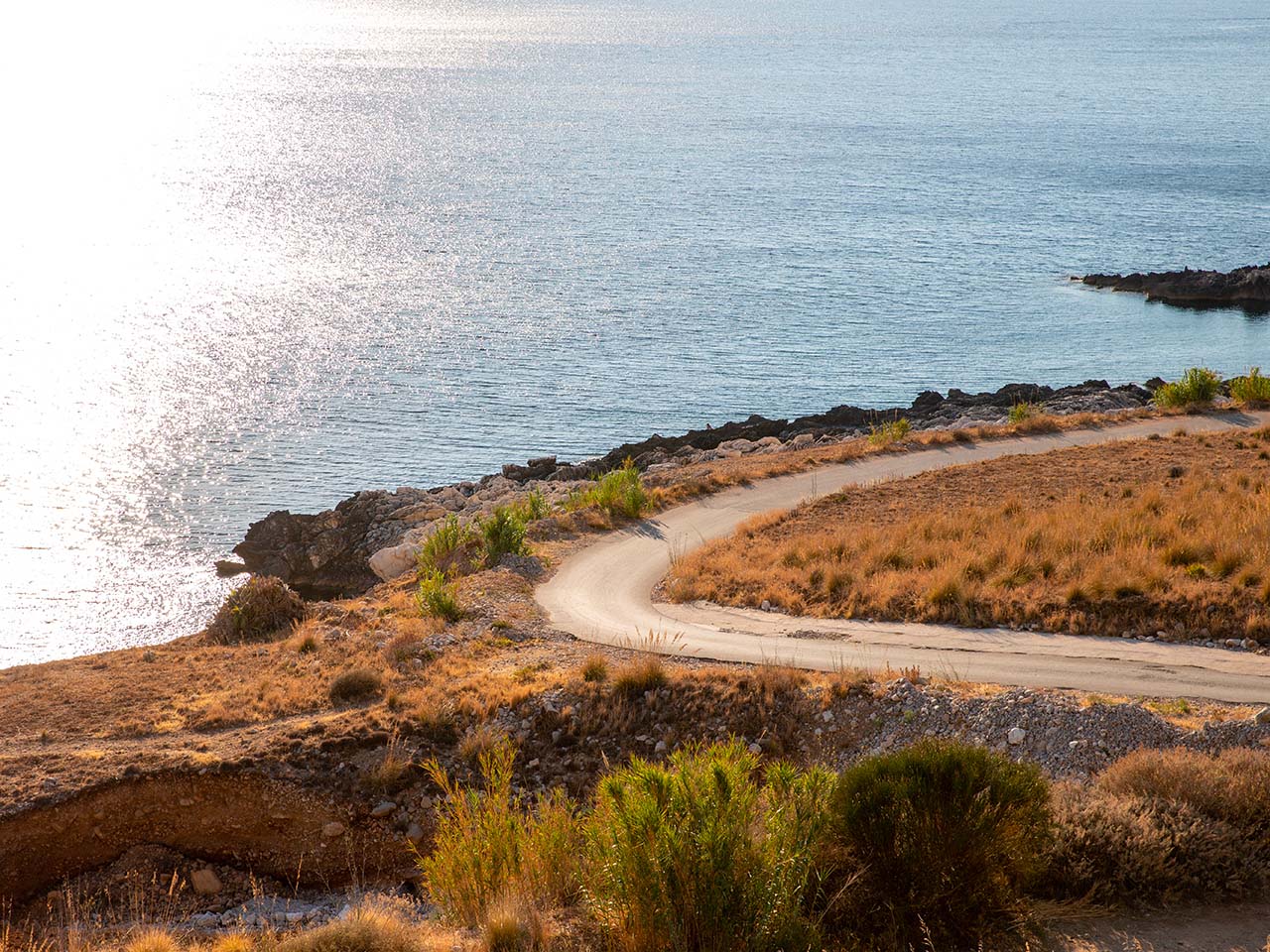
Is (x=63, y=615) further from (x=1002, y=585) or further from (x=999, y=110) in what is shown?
(x=999, y=110)

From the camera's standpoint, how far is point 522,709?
15.7 meters

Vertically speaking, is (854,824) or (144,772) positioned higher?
(854,824)

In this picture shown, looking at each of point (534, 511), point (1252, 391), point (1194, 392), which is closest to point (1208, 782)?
point (534, 511)

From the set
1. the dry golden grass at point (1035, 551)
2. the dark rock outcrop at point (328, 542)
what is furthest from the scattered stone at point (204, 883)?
the dark rock outcrop at point (328, 542)

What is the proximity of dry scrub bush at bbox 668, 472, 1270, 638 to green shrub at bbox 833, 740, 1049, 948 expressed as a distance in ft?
30.9

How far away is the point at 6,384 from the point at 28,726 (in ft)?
137

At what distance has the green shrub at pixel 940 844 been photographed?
8016mm

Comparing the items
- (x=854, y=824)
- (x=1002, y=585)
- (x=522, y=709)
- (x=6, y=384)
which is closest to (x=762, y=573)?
(x=1002, y=585)

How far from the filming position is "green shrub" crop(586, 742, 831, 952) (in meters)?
7.30

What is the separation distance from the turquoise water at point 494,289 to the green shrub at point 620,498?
14.8 metres

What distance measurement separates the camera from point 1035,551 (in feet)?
65.5

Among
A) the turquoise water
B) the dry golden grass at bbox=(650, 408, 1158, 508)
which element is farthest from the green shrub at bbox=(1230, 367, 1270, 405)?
the turquoise water

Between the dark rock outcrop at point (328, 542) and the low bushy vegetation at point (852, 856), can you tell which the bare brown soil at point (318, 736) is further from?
the dark rock outcrop at point (328, 542)

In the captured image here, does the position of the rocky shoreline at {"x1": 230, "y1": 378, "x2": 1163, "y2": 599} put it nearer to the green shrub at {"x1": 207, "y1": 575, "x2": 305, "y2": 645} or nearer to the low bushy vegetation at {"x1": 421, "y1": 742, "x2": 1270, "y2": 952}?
the green shrub at {"x1": 207, "y1": 575, "x2": 305, "y2": 645}
